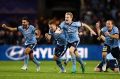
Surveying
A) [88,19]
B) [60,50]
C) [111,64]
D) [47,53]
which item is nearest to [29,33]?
[60,50]

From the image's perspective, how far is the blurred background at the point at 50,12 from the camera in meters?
37.1

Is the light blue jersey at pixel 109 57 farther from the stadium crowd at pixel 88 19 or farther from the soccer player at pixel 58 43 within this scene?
the stadium crowd at pixel 88 19

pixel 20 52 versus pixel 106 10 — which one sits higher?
pixel 106 10

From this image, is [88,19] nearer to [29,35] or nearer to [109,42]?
[29,35]

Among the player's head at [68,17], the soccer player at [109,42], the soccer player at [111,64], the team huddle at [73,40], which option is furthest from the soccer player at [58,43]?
the soccer player at [111,64]

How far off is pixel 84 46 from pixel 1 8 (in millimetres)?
8054

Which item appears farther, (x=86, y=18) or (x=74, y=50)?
(x=86, y=18)

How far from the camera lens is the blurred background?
37125 mm

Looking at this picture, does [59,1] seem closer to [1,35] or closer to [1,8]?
[1,8]

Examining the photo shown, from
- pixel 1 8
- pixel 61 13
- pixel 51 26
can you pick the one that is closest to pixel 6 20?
pixel 1 8

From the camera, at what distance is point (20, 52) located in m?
36.5

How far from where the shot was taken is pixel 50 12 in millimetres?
42562

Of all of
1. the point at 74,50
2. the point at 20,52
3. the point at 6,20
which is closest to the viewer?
the point at 74,50

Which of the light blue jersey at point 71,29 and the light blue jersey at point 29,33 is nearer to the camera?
the light blue jersey at point 71,29
